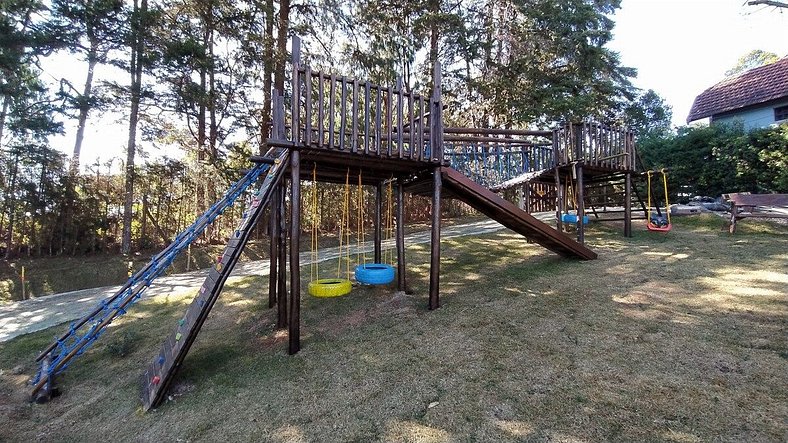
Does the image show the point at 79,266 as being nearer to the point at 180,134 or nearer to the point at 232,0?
the point at 180,134

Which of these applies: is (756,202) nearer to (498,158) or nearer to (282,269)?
(498,158)

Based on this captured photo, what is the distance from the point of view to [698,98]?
744 inches

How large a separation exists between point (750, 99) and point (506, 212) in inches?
706

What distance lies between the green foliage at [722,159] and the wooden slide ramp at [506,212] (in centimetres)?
960

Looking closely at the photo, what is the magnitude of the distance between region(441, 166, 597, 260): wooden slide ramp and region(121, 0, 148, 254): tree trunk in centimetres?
927

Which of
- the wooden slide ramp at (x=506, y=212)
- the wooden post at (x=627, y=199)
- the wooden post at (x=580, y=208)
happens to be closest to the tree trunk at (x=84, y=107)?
the wooden slide ramp at (x=506, y=212)

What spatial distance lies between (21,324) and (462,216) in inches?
553

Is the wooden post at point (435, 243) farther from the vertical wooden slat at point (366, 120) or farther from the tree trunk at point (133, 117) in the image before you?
the tree trunk at point (133, 117)

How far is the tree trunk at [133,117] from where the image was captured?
10.1 meters

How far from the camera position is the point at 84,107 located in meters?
10.2

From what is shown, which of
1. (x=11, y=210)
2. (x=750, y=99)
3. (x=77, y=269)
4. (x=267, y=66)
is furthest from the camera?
(x=750, y=99)

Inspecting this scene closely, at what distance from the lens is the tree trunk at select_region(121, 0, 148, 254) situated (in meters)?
10.1

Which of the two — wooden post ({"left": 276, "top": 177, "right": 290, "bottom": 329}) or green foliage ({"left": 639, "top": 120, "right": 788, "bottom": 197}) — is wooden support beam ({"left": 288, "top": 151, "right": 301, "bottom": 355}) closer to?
wooden post ({"left": 276, "top": 177, "right": 290, "bottom": 329})

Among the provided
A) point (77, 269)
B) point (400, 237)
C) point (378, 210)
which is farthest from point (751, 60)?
point (77, 269)
